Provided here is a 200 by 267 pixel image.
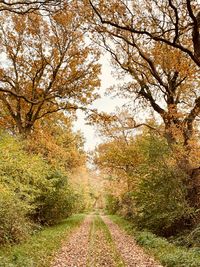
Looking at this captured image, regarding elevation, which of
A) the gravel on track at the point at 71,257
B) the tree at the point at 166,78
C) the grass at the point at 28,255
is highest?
the tree at the point at 166,78

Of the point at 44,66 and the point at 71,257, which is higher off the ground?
the point at 44,66

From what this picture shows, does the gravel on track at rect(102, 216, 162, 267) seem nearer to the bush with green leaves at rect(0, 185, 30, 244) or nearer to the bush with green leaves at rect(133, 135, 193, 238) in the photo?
the bush with green leaves at rect(133, 135, 193, 238)

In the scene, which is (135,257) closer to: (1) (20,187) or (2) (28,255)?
(2) (28,255)

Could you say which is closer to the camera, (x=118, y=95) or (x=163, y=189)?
(x=163, y=189)

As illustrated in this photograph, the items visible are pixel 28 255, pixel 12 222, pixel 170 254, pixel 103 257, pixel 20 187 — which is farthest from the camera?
pixel 12 222

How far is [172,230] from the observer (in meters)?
17.4

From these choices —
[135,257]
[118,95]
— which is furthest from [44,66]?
[135,257]

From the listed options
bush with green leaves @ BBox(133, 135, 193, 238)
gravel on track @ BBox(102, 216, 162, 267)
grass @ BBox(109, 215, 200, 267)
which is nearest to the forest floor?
gravel on track @ BBox(102, 216, 162, 267)

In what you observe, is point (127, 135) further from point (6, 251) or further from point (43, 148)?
point (6, 251)

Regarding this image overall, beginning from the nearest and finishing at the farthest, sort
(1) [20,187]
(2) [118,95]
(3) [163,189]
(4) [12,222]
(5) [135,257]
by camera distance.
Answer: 1. (1) [20,187]
2. (5) [135,257]
3. (4) [12,222]
4. (3) [163,189]
5. (2) [118,95]

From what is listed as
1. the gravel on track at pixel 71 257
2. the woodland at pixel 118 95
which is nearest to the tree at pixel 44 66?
the woodland at pixel 118 95

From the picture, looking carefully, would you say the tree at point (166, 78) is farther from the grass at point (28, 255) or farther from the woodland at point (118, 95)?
the grass at point (28, 255)

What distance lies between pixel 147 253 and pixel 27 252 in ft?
15.1

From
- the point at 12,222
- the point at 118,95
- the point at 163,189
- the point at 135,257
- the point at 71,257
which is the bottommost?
the point at 135,257
